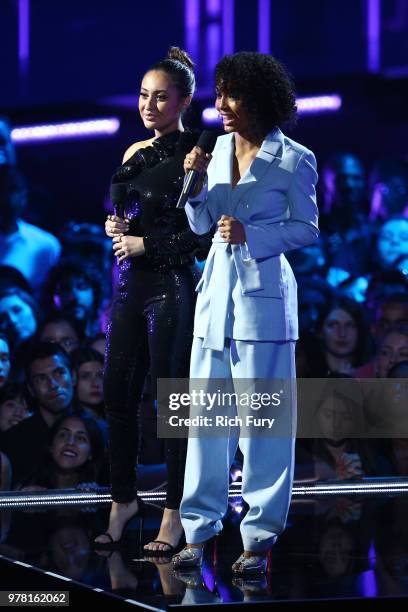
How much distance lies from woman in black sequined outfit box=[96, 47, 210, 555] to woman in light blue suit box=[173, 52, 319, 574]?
22cm

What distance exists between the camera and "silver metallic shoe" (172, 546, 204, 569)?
2.62 meters

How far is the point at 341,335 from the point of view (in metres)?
4.55

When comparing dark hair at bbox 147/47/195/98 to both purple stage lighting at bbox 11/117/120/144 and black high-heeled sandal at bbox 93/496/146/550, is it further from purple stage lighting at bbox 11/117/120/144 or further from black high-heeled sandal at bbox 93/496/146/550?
purple stage lighting at bbox 11/117/120/144

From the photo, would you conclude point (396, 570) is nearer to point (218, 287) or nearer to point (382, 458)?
point (218, 287)

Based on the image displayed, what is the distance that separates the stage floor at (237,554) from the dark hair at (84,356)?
81 centimetres

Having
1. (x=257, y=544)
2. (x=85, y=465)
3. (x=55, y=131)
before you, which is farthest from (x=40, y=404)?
(x=55, y=131)

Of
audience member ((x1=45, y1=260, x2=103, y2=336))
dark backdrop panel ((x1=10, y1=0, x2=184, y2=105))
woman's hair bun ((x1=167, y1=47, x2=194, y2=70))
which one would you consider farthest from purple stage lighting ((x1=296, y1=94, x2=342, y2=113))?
woman's hair bun ((x1=167, y1=47, x2=194, y2=70))

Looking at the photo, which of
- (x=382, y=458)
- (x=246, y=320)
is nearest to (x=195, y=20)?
(x=382, y=458)

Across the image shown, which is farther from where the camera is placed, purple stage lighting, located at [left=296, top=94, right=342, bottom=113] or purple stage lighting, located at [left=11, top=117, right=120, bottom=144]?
purple stage lighting, located at [left=11, top=117, right=120, bottom=144]

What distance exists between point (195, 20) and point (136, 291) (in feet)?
12.4

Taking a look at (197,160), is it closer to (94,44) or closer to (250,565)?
(250,565)

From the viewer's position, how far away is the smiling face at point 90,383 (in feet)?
13.8

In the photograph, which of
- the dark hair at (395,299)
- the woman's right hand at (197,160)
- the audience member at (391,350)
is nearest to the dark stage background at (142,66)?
the dark hair at (395,299)

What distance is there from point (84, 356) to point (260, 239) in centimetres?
184
